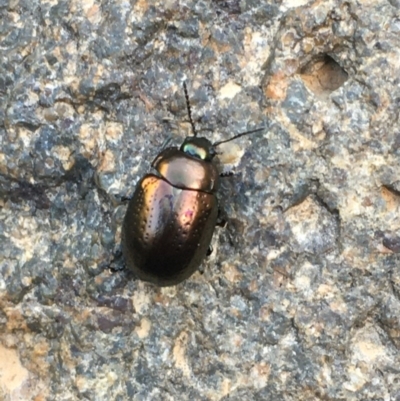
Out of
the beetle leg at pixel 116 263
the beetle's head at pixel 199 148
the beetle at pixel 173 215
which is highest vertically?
the beetle's head at pixel 199 148

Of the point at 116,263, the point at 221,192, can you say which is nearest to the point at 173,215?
the point at 221,192

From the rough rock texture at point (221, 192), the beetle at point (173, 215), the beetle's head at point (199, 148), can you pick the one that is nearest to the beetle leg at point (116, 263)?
the rough rock texture at point (221, 192)

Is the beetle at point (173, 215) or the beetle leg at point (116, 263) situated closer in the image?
the beetle at point (173, 215)

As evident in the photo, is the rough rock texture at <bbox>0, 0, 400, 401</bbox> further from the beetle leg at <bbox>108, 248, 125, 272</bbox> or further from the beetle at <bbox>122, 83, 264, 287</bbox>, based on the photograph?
the beetle at <bbox>122, 83, 264, 287</bbox>

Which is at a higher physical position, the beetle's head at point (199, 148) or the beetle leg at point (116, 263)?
the beetle's head at point (199, 148)

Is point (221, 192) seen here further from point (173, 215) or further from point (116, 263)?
point (116, 263)

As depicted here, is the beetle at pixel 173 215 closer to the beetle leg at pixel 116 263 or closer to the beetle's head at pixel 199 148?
the beetle's head at pixel 199 148

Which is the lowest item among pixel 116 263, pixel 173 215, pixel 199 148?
pixel 116 263
